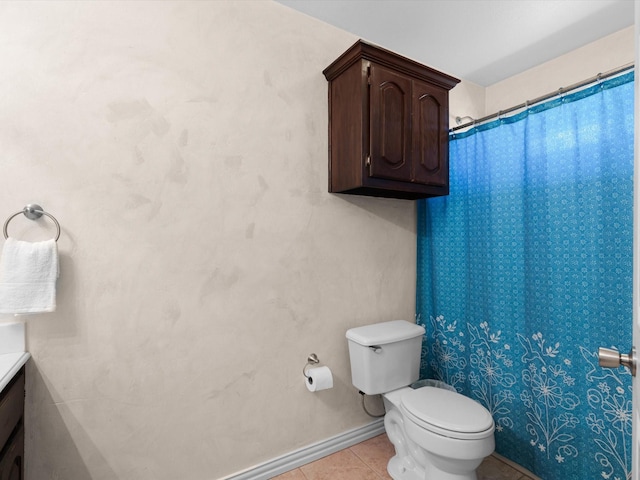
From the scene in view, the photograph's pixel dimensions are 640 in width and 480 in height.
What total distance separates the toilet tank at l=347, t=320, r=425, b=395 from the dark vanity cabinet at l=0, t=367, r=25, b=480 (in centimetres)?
137

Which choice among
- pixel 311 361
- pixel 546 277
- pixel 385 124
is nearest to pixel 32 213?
pixel 311 361

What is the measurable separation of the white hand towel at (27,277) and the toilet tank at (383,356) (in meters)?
1.35

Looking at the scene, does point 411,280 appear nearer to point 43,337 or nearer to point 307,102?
point 307,102

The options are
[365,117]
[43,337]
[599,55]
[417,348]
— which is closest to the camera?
[43,337]

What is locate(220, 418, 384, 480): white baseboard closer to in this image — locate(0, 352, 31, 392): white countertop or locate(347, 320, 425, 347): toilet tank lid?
locate(347, 320, 425, 347): toilet tank lid

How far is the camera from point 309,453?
177 centimetres

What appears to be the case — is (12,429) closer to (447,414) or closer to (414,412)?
(414,412)

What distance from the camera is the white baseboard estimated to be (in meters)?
1.63

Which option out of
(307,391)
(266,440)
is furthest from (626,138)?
(266,440)

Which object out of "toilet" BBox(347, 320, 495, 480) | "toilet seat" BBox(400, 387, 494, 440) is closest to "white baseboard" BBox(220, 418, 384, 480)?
"toilet" BBox(347, 320, 495, 480)

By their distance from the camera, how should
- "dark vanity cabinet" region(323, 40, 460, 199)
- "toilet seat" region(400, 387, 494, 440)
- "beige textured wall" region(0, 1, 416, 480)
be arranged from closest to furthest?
"beige textured wall" region(0, 1, 416, 480) < "toilet seat" region(400, 387, 494, 440) < "dark vanity cabinet" region(323, 40, 460, 199)

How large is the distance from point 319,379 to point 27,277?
1.28 m

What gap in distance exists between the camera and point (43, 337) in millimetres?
1237

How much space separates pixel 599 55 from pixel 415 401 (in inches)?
91.0
